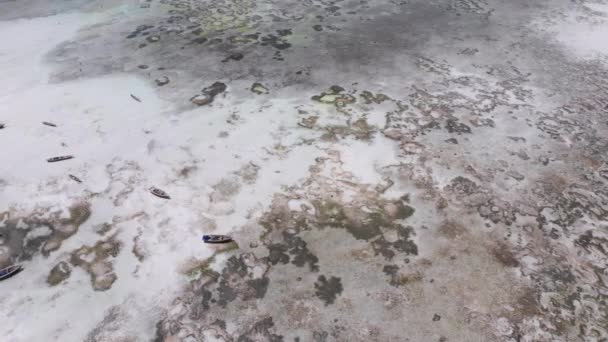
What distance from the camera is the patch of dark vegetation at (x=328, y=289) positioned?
8.84ft

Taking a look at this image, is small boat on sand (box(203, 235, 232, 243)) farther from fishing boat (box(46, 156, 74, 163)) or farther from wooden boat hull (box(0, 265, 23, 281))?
fishing boat (box(46, 156, 74, 163))

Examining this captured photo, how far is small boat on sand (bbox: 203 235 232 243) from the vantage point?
3.05 m

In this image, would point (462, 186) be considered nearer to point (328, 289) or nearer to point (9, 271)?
point (328, 289)

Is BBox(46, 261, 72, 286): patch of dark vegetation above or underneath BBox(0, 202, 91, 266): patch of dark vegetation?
underneath

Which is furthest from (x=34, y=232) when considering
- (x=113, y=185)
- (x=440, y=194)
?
(x=440, y=194)

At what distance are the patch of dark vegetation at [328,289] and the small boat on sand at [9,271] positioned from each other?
7.23 ft

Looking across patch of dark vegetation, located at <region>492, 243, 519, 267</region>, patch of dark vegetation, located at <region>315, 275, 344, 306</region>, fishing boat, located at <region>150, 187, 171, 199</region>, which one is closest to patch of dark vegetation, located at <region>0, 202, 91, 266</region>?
fishing boat, located at <region>150, 187, 171, 199</region>

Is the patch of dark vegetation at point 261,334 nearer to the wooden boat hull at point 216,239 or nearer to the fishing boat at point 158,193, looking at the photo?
the wooden boat hull at point 216,239

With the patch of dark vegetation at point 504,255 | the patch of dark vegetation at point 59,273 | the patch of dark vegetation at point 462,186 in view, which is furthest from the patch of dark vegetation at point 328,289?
the patch of dark vegetation at point 59,273

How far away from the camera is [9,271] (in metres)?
2.85

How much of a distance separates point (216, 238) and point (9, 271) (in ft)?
4.91

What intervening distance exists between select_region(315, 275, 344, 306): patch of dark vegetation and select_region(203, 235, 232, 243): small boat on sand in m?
0.79

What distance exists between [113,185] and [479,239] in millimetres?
3145

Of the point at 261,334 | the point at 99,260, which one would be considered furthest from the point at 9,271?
the point at 261,334
